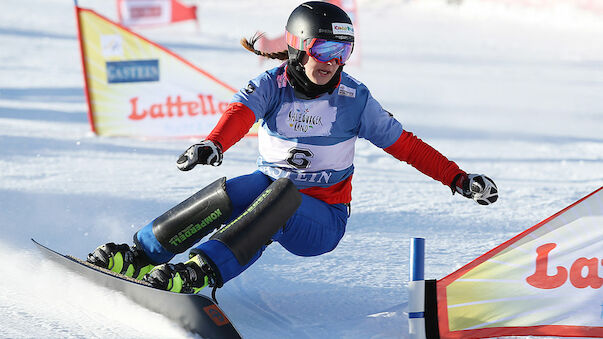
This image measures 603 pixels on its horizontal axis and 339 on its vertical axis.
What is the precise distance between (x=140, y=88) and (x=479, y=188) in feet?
13.8

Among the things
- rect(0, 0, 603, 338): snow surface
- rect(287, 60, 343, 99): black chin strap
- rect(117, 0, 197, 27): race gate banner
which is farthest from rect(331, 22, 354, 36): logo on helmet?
rect(117, 0, 197, 27): race gate banner

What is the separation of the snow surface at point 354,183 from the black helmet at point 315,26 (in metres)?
1.11

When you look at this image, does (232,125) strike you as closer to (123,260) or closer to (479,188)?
(123,260)

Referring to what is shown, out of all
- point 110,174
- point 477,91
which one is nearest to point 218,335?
point 110,174

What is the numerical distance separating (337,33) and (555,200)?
2.94 meters

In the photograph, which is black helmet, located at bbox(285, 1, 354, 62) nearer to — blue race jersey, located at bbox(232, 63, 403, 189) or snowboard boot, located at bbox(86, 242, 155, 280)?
blue race jersey, located at bbox(232, 63, 403, 189)

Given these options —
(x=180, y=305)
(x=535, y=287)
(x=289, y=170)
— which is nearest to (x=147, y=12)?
(x=289, y=170)

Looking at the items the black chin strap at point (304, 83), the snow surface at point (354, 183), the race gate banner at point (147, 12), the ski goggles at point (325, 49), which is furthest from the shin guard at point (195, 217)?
the race gate banner at point (147, 12)

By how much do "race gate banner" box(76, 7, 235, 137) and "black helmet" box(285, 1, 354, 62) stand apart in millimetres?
3406

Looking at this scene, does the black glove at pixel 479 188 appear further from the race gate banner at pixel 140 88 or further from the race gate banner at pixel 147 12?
the race gate banner at pixel 147 12

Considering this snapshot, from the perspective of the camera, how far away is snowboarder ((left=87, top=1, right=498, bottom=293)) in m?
2.62

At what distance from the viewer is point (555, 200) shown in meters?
5.16

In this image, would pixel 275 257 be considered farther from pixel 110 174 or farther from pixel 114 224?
pixel 110 174

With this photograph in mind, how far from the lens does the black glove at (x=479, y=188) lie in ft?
9.12
